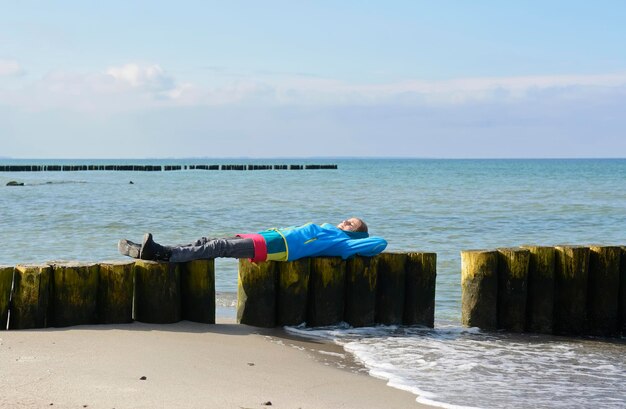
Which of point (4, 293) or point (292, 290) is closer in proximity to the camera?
point (4, 293)

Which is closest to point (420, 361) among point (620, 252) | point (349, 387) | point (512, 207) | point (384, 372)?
point (384, 372)

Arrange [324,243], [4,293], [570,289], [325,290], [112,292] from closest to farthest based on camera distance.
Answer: [4,293] → [112,292] → [324,243] → [325,290] → [570,289]

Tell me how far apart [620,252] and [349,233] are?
325 centimetres

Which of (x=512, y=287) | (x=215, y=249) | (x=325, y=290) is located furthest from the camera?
(x=512, y=287)

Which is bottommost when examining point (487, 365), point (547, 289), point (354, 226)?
point (487, 365)

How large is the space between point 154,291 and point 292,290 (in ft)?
4.88

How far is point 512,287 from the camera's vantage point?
1003 centimetres

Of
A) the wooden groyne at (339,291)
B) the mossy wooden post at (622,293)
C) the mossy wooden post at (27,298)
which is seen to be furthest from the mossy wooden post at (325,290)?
the mossy wooden post at (622,293)

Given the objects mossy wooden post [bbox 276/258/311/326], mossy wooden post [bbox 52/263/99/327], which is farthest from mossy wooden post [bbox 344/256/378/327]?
mossy wooden post [bbox 52/263/99/327]

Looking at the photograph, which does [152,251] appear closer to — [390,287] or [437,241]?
[390,287]

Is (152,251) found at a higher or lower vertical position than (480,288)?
higher

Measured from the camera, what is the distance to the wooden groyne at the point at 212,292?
8375 mm

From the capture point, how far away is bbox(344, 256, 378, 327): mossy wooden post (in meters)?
9.54

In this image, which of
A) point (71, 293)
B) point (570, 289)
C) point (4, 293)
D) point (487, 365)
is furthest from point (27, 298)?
point (570, 289)
